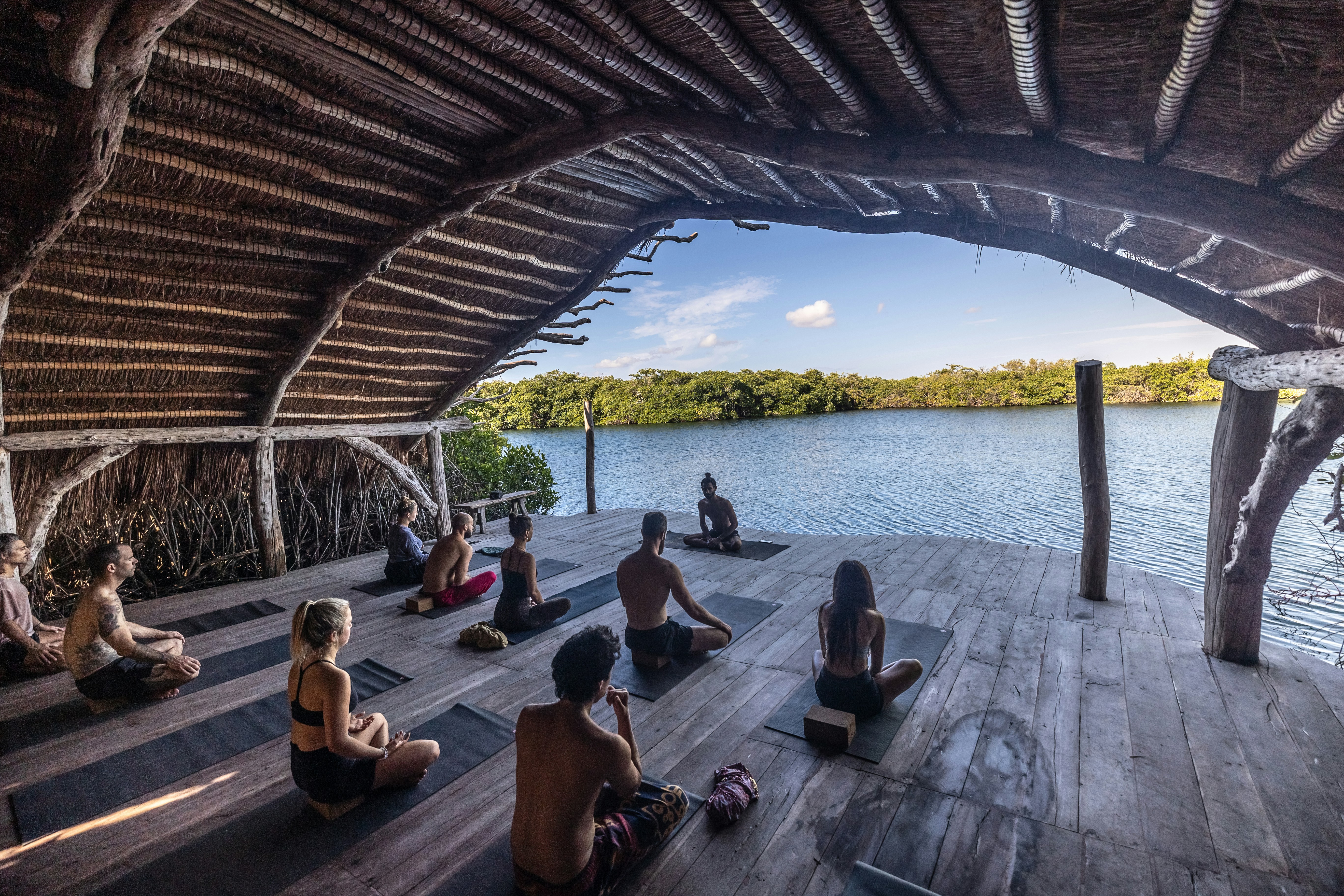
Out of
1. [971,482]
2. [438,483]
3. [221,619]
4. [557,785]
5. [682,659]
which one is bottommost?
[971,482]

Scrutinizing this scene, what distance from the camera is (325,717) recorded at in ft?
7.29

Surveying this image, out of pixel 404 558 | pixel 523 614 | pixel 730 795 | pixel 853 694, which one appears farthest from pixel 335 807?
pixel 404 558

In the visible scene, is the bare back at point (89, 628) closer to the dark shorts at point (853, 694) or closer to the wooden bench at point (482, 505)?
the dark shorts at point (853, 694)

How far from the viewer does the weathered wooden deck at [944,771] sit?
2.02 meters

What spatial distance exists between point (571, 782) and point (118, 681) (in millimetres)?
3437

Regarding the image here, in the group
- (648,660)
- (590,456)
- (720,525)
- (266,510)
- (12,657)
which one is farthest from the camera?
(590,456)

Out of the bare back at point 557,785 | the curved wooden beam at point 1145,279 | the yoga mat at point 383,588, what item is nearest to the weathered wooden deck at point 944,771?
the bare back at point 557,785

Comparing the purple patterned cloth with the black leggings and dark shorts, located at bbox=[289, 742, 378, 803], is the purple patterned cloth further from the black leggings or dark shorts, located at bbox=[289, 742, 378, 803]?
the black leggings

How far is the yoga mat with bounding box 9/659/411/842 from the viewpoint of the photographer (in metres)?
2.48

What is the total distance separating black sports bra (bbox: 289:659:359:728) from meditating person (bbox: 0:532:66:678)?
99.2 inches

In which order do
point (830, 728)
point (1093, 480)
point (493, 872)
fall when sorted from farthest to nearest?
point (1093, 480) < point (830, 728) < point (493, 872)

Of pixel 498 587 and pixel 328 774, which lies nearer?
pixel 328 774

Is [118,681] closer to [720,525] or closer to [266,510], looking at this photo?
[266,510]

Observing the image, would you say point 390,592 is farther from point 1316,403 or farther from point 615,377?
point 615,377
